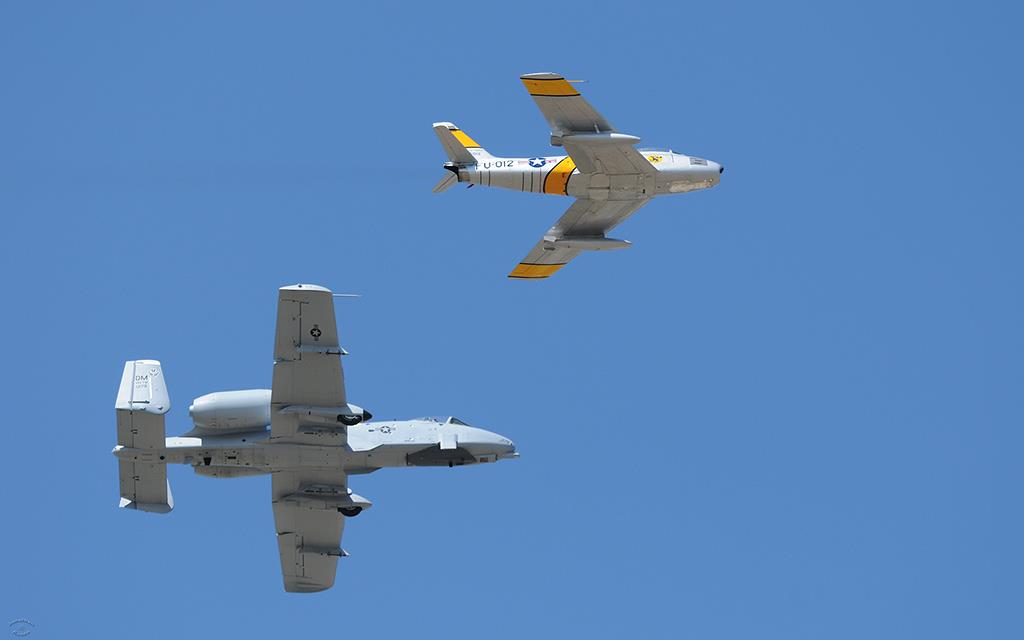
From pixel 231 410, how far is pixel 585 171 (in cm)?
1694

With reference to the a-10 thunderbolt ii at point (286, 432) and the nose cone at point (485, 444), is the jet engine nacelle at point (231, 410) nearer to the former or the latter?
the a-10 thunderbolt ii at point (286, 432)

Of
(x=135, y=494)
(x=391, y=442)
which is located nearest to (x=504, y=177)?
(x=391, y=442)

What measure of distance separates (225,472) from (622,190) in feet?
60.9

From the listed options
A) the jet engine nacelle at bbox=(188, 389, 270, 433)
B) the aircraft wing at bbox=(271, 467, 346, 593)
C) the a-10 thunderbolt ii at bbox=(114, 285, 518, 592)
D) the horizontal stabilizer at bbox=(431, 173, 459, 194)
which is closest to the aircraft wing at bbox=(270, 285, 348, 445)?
the a-10 thunderbolt ii at bbox=(114, 285, 518, 592)

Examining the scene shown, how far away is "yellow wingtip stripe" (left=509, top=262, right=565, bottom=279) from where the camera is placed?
72.2m

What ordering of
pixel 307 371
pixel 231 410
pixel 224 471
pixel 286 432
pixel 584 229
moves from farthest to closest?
pixel 584 229 < pixel 224 471 < pixel 286 432 < pixel 231 410 < pixel 307 371

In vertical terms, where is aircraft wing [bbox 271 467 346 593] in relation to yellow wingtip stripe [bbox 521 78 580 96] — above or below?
below

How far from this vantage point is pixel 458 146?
66.8 m

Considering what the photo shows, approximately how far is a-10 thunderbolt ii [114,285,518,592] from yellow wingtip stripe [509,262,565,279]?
583 inches

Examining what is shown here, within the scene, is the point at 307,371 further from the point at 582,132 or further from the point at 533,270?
the point at 533,270

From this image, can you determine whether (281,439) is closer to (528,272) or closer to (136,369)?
(136,369)

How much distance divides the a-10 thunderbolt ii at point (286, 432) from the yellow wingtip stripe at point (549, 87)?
12.4 metres

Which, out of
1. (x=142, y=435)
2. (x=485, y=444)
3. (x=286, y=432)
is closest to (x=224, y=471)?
(x=286, y=432)

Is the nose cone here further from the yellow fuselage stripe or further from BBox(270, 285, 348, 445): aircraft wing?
the yellow fuselage stripe
